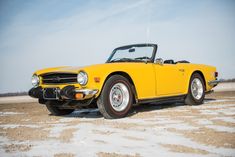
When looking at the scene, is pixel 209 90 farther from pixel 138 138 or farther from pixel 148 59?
pixel 138 138

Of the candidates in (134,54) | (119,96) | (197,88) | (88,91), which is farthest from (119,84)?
(197,88)

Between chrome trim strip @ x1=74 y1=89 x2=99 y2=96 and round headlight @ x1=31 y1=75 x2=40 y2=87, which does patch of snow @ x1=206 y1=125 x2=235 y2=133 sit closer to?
chrome trim strip @ x1=74 y1=89 x2=99 y2=96

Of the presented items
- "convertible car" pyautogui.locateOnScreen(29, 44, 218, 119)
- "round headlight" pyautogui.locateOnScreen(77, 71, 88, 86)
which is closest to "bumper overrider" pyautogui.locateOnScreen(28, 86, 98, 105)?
"convertible car" pyautogui.locateOnScreen(29, 44, 218, 119)

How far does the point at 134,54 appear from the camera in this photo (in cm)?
695

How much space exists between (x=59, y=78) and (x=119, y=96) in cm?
115

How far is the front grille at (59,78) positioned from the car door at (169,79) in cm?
172

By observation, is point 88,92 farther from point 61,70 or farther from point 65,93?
point 61,70

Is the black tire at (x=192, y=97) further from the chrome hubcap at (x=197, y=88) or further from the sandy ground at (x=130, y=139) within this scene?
the sandy ground at (x=130, y=139)

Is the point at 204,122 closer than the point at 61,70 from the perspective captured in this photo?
Yes

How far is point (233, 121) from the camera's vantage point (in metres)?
4.54

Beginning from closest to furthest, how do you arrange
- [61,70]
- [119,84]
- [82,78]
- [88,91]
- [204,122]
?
[204,122], [88,91], [82,78], [119,84], [61,70]

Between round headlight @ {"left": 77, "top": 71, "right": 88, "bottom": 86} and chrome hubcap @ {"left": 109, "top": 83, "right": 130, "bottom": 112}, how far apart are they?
528 millimetres

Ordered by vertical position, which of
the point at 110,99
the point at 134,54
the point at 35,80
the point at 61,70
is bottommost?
the point at 110,99

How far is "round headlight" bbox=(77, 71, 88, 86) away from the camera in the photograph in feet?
17.0
